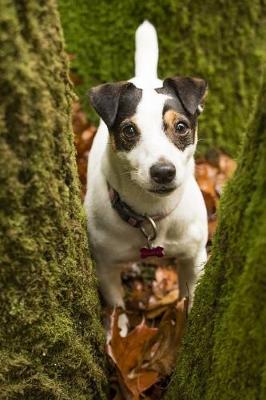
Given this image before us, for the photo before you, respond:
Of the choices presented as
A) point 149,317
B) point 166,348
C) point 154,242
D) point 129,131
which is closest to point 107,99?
point 129,131

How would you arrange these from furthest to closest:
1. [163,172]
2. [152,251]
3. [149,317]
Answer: [149,317]
[152,251]
[163,172]

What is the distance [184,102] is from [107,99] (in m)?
0.32

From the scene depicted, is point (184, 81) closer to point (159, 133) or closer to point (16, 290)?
point (159, 133)

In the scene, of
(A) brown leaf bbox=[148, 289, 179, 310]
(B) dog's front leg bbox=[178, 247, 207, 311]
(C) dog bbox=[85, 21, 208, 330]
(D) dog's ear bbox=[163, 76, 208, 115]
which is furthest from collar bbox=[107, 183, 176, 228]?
(A) brown leaf bbox=[148, 289, 179, 310]

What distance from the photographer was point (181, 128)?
8.43 ft

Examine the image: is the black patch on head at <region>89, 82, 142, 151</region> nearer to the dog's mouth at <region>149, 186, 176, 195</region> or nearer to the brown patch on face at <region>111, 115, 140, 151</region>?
the brown patch on face at <region>111, 115, 140, 151</region>

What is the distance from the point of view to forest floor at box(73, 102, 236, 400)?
2533 mm

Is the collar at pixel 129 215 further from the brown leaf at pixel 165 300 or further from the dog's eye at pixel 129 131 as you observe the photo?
the brown leaf at pixel 165 300

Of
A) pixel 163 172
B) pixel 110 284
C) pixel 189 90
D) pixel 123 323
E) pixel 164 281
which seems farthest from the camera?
pixel 164 281

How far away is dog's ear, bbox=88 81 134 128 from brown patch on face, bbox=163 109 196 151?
218 millimetres

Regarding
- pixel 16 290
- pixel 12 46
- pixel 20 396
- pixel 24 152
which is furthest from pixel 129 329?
pixel 12 46

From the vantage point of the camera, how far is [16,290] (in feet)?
6.33

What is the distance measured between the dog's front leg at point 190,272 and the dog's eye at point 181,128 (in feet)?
2.12

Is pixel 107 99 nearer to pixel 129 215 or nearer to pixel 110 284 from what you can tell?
pixel 129 215
